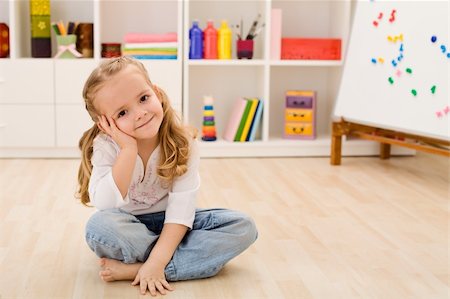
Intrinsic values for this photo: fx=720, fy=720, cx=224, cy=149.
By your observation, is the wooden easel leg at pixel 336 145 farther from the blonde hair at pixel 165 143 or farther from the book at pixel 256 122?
the blonde hair at pixel 165 143

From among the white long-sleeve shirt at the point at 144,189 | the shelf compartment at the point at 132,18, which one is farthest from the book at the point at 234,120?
the white long-sleeve shirt at the point at 144,189

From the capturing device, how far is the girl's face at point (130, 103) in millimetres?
1613

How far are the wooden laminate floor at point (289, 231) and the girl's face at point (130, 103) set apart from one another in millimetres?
363

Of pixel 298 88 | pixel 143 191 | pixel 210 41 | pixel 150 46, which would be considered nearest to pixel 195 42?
pixel 210 41

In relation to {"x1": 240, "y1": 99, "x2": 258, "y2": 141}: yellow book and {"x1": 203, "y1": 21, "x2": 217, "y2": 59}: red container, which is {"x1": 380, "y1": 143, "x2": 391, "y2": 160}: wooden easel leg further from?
{"x1": 203, "y1": 21, "x2": 217, "y2": 59}: red container

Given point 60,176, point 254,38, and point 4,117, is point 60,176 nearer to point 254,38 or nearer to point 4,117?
point 4,117

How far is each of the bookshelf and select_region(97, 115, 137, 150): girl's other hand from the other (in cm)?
171

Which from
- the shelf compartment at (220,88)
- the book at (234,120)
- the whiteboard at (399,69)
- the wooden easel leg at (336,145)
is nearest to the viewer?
the whiteboard at (399,69)

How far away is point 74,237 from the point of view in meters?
2.06

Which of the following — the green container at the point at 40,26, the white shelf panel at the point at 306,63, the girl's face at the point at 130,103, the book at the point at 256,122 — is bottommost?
the book at the point at 256,122

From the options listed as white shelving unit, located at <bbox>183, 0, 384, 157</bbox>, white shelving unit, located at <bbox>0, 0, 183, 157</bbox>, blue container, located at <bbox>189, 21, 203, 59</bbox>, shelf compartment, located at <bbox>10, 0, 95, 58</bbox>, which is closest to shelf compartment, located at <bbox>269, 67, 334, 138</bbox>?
white shelving unit, located at <bbox>183, 0, 384, 157</bbox>

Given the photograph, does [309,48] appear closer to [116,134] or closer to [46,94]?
[46,94]

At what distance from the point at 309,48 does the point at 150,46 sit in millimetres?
776

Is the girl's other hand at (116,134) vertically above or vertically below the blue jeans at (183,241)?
above
